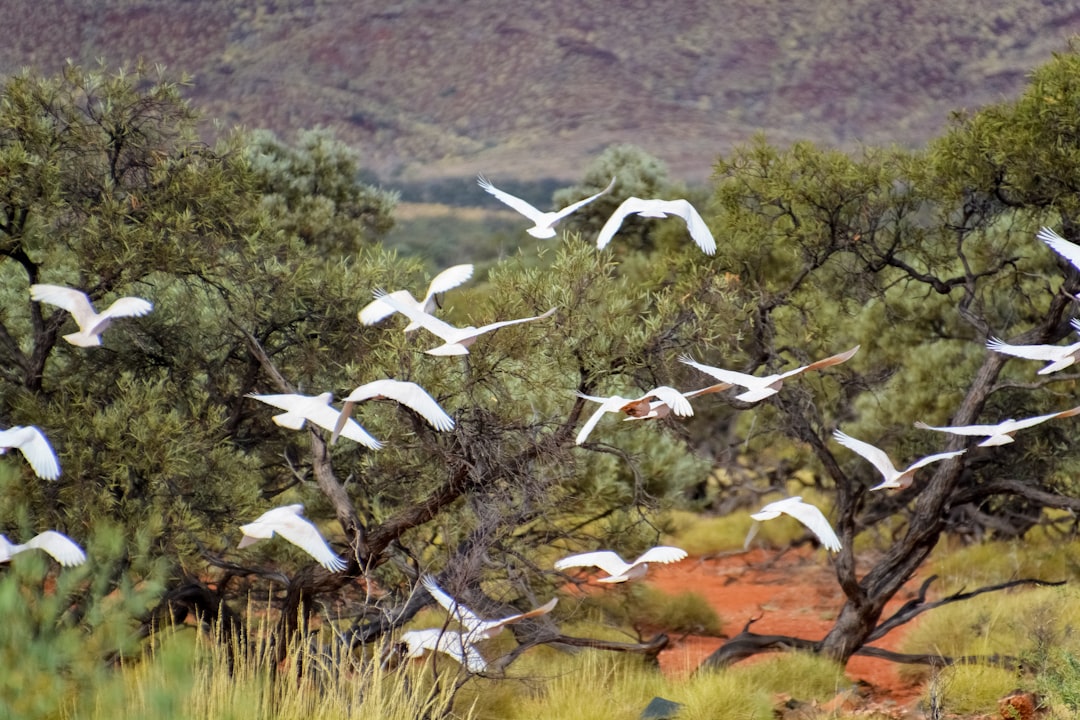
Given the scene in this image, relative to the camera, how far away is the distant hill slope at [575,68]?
144ft

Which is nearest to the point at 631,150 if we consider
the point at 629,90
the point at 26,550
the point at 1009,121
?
the point at 1009,121

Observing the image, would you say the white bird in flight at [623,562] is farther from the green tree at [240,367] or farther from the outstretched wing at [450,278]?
the outstretched wing at [450,278]

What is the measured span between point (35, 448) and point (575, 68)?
43.0m

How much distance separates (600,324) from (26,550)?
9.81 feet

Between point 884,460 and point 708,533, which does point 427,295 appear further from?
point 708,533

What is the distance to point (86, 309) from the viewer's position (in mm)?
5852

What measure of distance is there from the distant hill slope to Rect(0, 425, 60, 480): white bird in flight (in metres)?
37.9

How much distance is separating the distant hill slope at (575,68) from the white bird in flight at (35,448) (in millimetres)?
37859

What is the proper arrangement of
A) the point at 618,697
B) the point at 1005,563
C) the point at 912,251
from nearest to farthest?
the point at 618,697, the point at 912,251, the point at 1005,563

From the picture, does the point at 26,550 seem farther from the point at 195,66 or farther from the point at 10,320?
the point at 195,66

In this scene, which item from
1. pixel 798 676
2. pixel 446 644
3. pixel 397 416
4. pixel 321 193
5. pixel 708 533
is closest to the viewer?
pixel 446 644

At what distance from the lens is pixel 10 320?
8578 mm

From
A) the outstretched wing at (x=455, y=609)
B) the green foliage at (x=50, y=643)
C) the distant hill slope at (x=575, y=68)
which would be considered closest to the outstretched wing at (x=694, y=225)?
the outstretched wing at (x=455, y=609)

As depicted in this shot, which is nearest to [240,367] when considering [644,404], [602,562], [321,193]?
[602,562]
